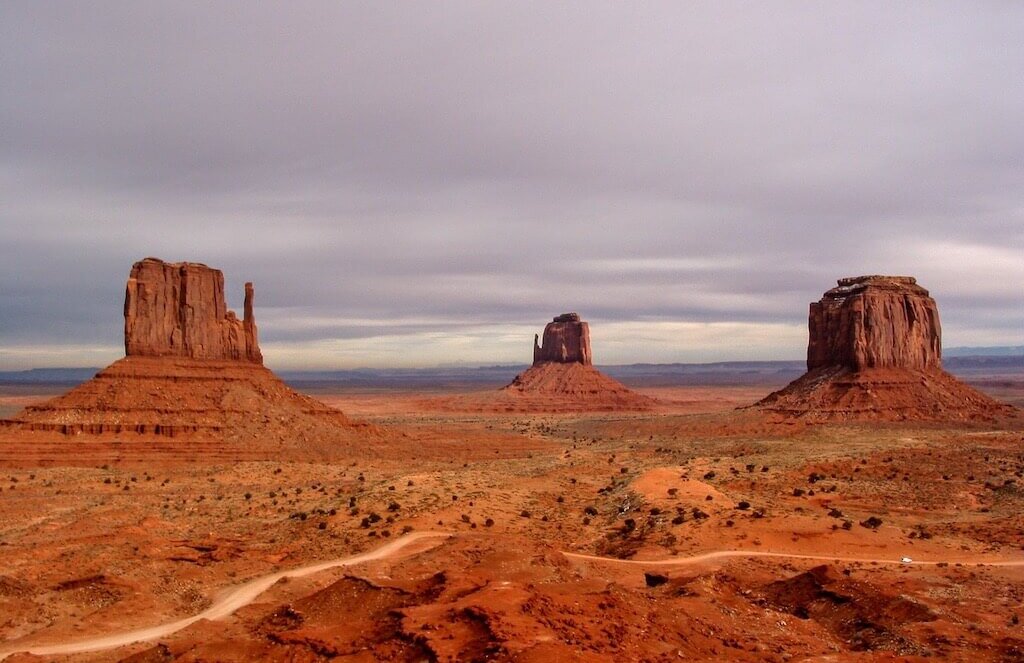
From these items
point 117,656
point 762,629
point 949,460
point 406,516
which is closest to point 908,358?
point 949,460

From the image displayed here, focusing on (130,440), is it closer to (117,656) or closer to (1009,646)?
(117,656)

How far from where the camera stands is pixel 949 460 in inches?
1750

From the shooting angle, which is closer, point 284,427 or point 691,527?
point 691,527

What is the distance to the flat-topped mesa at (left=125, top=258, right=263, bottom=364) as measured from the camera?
195ft

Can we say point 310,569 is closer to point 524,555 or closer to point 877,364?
point 524,555

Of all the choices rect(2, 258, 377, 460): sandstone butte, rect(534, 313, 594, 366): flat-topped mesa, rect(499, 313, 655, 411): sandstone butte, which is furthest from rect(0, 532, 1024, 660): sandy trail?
rect(534, 313, 594, 366): flat-topped mesa

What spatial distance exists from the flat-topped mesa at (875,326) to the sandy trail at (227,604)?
61615mm

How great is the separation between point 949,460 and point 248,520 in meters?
37.2

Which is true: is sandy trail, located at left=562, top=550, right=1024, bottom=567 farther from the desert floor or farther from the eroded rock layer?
the eroded rock layer

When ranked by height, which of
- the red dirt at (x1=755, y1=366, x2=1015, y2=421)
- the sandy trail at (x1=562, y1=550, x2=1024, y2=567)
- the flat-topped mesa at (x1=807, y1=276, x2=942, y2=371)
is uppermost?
the flat-topped mesa at (x1=807, y1=276, x2=942, y2=371)

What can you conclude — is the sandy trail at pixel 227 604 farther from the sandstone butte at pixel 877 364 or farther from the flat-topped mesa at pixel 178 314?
the sandstone butte at pixel 877 364

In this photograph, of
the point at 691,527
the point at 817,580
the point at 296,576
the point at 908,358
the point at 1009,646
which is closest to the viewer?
the point at 1009,646

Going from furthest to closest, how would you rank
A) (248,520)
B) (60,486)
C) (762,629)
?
(60,486)
(248,520)
(762,629)

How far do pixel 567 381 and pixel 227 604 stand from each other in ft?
398
